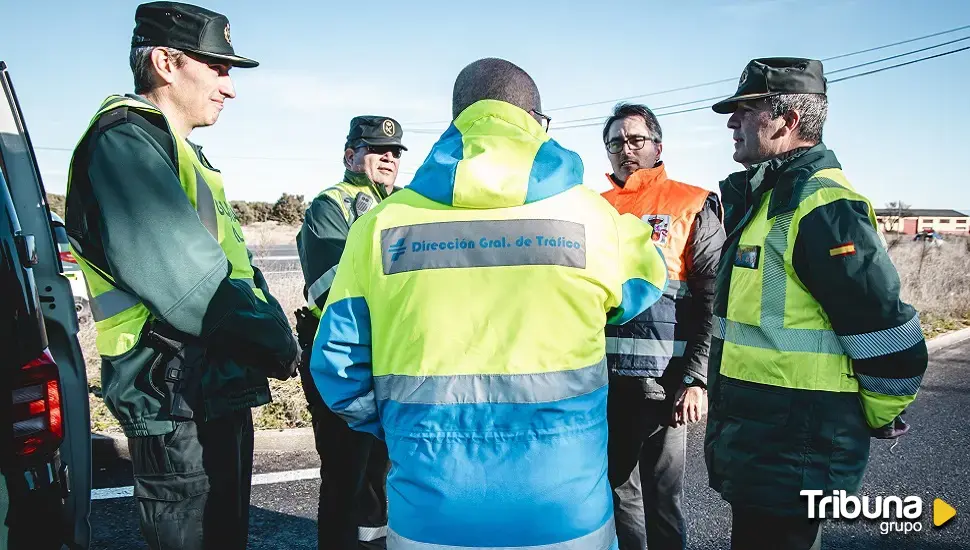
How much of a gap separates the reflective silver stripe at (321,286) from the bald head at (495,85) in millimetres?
1598

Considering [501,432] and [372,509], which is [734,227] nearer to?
[501,432]

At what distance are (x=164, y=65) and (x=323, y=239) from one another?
114 centimetres

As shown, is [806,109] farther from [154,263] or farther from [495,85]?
[154,263]

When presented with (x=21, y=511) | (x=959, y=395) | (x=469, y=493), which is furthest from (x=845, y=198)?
(x=959, y=395)

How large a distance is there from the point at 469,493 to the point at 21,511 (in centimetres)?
138

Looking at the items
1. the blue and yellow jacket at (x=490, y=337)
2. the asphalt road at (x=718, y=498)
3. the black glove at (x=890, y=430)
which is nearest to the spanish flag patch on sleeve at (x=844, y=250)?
the black glove at (x=890, y=430)

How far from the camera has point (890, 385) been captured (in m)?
2.04

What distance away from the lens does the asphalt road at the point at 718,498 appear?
11.4 feet

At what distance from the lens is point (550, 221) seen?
4.97ft

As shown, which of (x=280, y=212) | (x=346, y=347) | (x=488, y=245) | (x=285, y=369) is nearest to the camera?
(x=488, y=245)

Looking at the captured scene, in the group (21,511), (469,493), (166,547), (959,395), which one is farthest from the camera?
(959,395)

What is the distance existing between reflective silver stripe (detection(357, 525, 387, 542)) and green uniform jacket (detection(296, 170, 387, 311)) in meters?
1.08

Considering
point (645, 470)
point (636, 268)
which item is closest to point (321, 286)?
point (645, 470)

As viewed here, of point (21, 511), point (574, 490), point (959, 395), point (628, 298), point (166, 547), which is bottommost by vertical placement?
point (959, 395)
